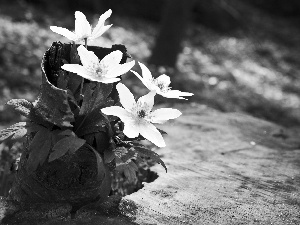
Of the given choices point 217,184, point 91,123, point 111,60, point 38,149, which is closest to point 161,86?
point 111,60

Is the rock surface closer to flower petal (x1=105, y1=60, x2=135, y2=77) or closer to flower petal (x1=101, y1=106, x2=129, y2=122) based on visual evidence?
flower petal (x1=101, y1=106, x2=129, y2=122)

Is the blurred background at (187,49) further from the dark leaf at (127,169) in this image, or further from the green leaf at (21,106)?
the dark leaf at (127,169)

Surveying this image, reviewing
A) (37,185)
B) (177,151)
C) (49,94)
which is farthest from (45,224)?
(177,151)

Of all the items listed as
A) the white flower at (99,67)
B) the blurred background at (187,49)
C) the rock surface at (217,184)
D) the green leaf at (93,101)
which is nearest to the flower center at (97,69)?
the white flower at (99,67)

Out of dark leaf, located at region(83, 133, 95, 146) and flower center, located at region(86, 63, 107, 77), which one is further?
dark leaf, located at region(83, 133, 95, 146)

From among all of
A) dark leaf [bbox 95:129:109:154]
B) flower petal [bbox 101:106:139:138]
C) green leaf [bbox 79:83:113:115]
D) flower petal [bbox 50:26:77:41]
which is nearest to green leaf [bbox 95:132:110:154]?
dark leaf [bbox 95:129:109:154]

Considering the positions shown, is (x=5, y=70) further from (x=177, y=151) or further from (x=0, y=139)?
(x=0, y=139)

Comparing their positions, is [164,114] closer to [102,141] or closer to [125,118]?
[125,118]
